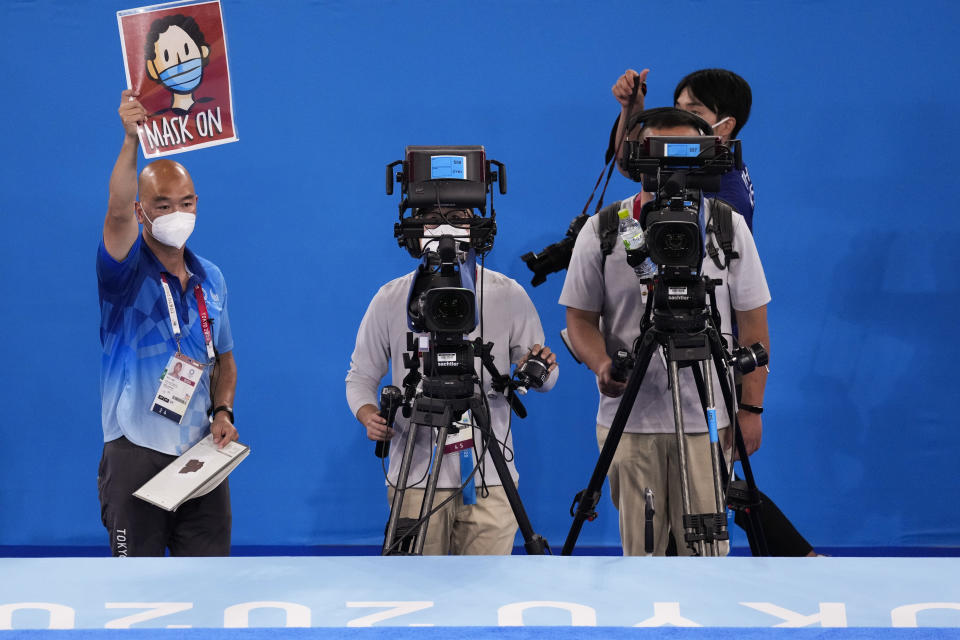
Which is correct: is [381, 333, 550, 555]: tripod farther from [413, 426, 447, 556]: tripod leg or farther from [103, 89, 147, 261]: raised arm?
[103, 89, 147, 261]: raised arm

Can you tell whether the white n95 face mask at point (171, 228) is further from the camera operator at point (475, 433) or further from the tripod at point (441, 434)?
the tripod at point (441, 434)

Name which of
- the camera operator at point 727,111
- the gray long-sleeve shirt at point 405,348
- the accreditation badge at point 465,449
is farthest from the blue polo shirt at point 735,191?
the accreditation badge at point 465,449

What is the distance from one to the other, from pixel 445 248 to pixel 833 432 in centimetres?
265

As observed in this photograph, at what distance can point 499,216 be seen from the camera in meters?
4.03

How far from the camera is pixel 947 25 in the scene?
3875mm

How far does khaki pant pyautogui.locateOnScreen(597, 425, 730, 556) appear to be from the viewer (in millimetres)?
2402

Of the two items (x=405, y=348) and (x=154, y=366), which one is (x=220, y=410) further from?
(x=405, y=348)

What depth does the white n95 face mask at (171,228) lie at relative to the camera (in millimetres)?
2557

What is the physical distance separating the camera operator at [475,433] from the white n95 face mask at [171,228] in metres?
0.53

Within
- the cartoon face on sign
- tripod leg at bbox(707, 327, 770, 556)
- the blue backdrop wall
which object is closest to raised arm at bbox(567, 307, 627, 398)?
tripod leg at bbox(707, 327, 770, 556)

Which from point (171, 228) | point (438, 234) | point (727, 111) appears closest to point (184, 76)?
point (171, 228)

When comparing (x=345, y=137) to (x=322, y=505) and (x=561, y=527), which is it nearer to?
(x=322, y=505)

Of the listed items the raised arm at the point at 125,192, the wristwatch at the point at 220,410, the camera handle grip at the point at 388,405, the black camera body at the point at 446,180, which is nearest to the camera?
the black camera body at the point at 446,180

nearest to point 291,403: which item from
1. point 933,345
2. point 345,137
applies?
point 345,137
